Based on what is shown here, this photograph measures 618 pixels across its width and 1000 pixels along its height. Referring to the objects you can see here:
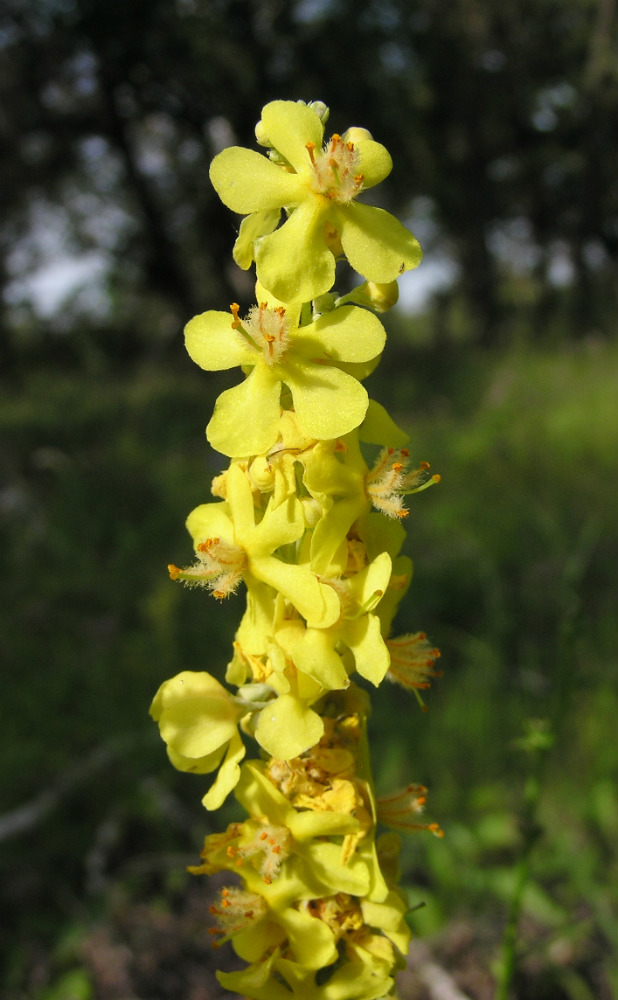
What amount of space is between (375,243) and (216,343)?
0.71ft

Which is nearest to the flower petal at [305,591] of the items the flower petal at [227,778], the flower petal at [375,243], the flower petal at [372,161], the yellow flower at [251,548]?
the yellow flower at [251,548]

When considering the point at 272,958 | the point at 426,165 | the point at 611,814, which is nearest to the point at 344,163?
the point at 272,958

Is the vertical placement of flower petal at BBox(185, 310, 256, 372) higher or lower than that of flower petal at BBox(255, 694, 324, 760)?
higher

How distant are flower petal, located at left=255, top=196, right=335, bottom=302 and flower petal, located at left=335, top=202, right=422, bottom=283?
0.08 feet

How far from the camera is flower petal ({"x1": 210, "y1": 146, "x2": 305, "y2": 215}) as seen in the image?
0.90 metres

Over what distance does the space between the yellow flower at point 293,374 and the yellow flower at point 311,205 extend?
0.13ft

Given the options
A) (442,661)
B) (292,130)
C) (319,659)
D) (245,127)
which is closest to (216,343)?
(292,130)

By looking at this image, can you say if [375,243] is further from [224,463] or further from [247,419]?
[224,463]

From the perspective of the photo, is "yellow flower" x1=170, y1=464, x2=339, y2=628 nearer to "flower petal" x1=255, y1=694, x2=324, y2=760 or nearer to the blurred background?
"flower petal" x1=255, y1=694, x2=324, y2=760

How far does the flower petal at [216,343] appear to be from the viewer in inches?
36.2

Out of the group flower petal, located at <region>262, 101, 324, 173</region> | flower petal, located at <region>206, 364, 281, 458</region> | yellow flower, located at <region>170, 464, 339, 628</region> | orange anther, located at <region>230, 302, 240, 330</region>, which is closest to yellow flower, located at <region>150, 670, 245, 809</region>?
yellow flower, located at <region>170, 464, 339, 628</region>

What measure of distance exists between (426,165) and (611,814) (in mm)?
11903

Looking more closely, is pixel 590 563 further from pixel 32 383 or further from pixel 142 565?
pixel 32 383

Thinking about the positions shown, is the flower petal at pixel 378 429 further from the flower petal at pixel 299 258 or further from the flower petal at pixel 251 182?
the flower petal at pixel 251 182
